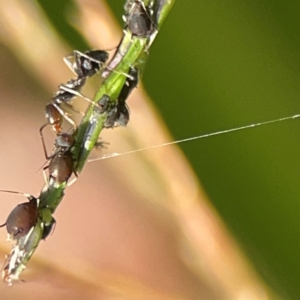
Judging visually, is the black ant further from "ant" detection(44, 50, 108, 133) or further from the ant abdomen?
the ant abdomen

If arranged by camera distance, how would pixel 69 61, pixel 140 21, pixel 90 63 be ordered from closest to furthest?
pixel 140 21
pixel 90 63
pixel 69 61

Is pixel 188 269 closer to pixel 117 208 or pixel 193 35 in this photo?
pixel 117 208

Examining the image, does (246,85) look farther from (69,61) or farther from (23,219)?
(23,219)

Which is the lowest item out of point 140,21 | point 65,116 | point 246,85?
point 246,85

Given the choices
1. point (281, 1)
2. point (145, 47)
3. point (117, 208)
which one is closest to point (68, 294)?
point (117, 208)

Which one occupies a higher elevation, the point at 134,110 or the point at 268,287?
the point at 134,110

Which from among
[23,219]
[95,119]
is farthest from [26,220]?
[95,119]

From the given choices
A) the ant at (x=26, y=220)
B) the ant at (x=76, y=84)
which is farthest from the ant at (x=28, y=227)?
the ant at (x=76, y=84)

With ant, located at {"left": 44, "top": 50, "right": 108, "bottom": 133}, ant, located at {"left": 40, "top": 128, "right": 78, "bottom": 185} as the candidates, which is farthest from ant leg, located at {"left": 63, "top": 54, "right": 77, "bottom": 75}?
ant, located at {"left": 40, "top": 128, "right": 78, "bottom": 185}
